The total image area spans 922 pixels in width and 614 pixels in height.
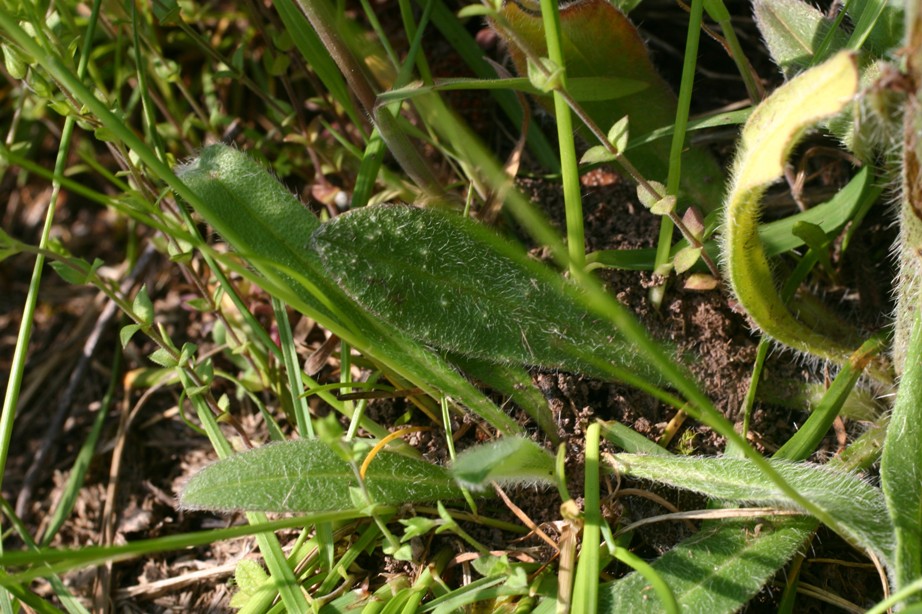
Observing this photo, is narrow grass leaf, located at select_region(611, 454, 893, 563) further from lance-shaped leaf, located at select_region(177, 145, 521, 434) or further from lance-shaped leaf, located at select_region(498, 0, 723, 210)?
lance-shaped leaf, located at select_region(498, 0, 723, 210)

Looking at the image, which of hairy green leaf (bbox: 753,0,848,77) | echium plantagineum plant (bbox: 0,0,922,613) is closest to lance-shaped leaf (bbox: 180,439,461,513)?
echium plantagineum plant (bbox: 0,0,922,613)

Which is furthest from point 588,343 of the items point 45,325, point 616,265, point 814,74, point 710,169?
point 45,325

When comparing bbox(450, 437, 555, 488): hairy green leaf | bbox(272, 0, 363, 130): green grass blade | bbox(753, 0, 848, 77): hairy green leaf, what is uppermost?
bbox(272, 0, 363, 130): green grass blade

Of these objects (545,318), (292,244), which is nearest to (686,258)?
(545,318)

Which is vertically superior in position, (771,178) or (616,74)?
(616,74)

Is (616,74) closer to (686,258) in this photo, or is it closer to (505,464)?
(686,258)

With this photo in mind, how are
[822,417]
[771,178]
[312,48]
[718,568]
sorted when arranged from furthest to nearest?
[312,48], [822,417], [718,568], [771,178]

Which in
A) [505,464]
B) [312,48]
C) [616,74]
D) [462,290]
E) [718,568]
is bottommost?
[718,568]

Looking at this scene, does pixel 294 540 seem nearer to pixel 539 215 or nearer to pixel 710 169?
pixel 539 215

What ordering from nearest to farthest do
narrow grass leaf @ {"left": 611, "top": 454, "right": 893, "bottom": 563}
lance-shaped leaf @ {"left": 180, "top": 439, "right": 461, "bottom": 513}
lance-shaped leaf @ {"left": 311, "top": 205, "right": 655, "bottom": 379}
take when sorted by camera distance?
narrow grass leaf @ {"left": 611, "top": 454, "right": 893, "bottom": 563}
lance-shaped leaf @ {"left": 180, "top": 439, "right": 461, "bottom": 513}
lance-shaped leaf @ {"left": 311, "top": 205, "right": 655, "bottom": 379}
